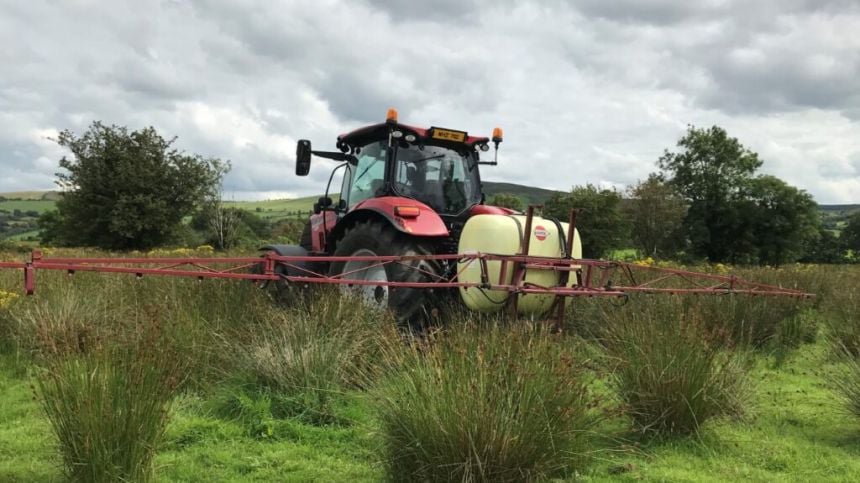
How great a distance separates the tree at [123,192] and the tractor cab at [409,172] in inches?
931

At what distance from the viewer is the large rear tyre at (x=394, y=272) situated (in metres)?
5.54

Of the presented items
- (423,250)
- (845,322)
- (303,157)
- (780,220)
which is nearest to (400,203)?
(423,250)

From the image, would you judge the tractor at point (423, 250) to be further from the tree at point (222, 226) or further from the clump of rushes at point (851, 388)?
the tree at point (222, 226)

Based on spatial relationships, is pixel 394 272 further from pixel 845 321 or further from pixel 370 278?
pixel 845 321

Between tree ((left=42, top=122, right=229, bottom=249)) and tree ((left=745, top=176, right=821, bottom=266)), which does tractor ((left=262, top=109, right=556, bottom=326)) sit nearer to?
tree ((left=42, top=122, right=229, bottom=249))

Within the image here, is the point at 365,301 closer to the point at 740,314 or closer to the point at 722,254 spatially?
the point at 740,314

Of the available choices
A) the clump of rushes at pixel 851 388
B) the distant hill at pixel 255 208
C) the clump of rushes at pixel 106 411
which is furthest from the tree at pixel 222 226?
the clump of rushes at pixel 851 388

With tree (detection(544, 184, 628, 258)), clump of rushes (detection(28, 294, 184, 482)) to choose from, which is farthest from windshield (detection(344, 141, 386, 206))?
tree (detection(544, 184, 628, 258))

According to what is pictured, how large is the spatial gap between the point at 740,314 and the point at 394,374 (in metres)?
5.05

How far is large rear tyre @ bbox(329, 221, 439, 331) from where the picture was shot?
218 inches

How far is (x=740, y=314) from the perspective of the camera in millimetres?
7066

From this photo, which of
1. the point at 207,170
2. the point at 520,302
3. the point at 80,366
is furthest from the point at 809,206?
the point at 80,366

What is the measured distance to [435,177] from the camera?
22.7 ft

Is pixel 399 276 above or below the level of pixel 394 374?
above
